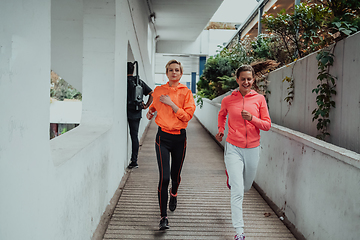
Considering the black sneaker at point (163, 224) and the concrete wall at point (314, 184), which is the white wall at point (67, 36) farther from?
the black sneaker at point (163, 224)

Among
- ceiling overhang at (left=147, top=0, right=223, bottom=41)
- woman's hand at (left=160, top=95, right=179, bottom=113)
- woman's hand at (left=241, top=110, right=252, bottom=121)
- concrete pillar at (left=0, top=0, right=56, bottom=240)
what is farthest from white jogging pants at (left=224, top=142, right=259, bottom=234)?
ceiling overhang at (left=147, top=0, right=223, bottom=41)

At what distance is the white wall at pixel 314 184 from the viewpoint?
6.95 feet

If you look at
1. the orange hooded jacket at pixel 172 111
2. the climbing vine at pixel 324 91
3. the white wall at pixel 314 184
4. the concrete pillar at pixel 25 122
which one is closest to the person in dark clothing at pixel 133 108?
the orange hooded jacket at pixel 172 111

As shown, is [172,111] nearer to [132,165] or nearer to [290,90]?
[290,90]

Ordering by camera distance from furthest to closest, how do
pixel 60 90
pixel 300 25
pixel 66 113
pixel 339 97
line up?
pixel 60 90 → pixel 66 113 → pixel 300 25 → pixel 339 97

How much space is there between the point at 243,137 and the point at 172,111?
74 cm

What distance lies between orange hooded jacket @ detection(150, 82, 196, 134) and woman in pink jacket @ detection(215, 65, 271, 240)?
43cm

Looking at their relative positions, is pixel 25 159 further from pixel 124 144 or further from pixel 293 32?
pixel 293 32

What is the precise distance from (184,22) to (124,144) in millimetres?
9278

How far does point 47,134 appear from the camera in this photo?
173cm

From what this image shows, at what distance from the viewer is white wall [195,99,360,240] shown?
6.95 ft

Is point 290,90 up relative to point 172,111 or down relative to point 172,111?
up

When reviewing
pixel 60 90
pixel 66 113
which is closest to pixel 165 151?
pixel 66 113

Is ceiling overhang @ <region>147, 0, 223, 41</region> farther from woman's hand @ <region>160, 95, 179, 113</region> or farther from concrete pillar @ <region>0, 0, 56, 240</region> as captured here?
concrete pillar @ <region>0, 0, 56, 240</region>
